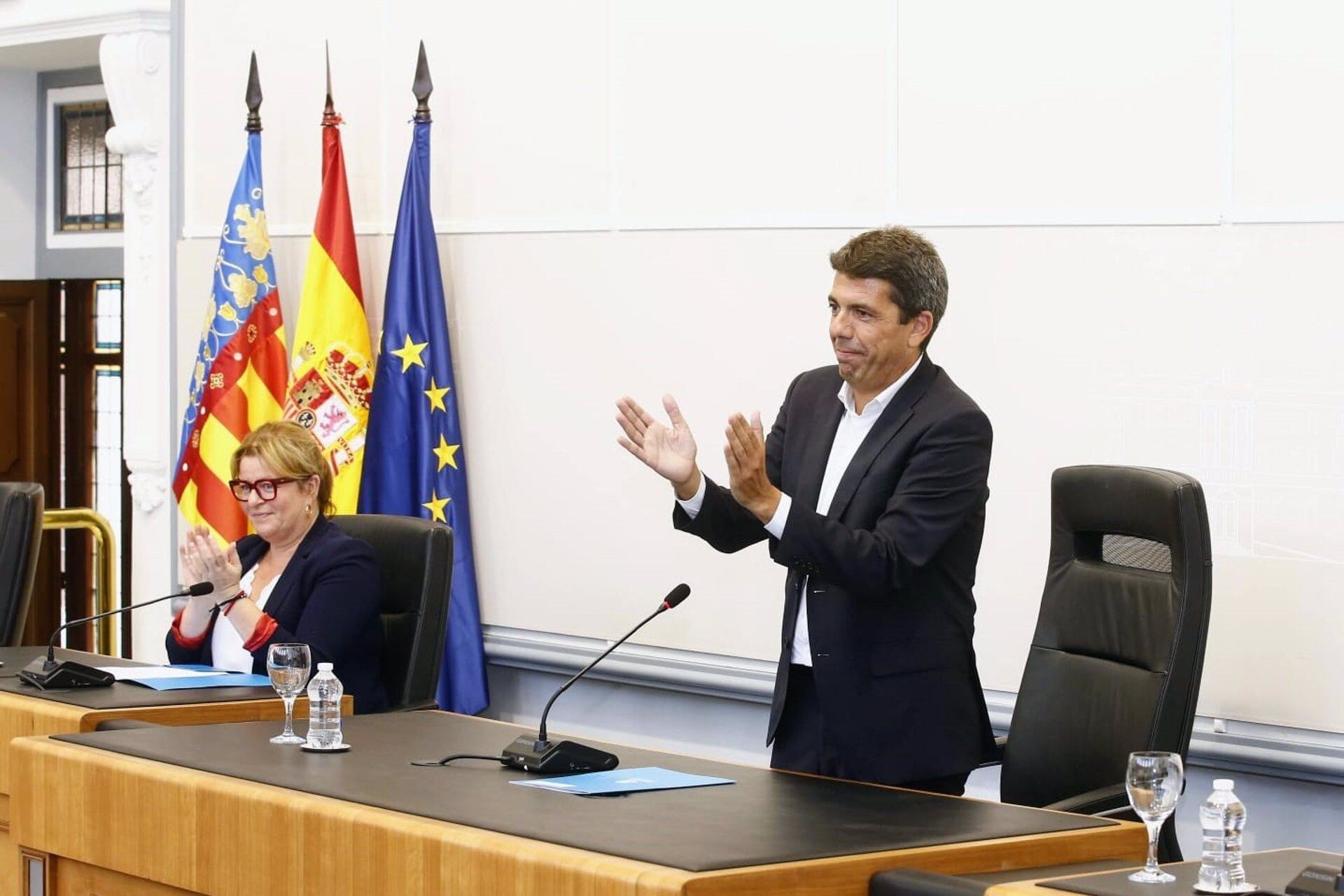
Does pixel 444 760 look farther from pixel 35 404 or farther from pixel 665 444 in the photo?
pixel 35 404

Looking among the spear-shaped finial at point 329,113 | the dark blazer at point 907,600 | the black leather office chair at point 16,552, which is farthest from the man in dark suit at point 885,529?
the spear-shaped finial at point 329,113

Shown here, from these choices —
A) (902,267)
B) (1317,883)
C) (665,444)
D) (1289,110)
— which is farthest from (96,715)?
(1289,110)

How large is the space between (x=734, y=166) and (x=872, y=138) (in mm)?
426

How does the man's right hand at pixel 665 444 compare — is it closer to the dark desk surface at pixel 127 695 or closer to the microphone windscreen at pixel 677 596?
the microphone windscreen at pixel 677 596

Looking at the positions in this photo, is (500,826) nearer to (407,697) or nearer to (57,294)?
(407,697)

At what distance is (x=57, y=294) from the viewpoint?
26.7 feet

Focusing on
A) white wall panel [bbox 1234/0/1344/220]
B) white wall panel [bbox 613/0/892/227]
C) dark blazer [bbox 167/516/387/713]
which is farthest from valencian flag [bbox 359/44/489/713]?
white wall panel [bbox 1234/0/1344/220]

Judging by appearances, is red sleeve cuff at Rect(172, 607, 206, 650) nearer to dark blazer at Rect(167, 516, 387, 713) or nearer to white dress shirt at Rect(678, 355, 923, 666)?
dark blazer at Rect(167, 516, 387, 713)

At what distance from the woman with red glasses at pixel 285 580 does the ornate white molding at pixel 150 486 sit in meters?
2.50

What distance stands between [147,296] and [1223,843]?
5.16 metres

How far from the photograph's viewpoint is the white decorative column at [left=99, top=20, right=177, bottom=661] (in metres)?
6.29

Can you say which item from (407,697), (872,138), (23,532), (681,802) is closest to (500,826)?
(681,802)

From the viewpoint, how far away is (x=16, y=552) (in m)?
4.55

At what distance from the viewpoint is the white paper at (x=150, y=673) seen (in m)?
3.64
